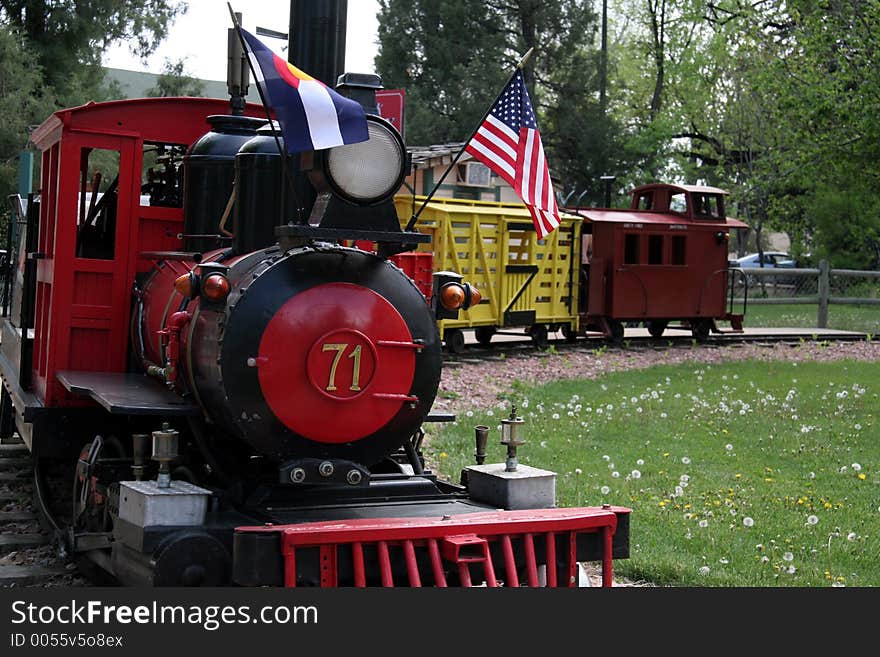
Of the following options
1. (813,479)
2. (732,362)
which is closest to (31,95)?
(732,362)

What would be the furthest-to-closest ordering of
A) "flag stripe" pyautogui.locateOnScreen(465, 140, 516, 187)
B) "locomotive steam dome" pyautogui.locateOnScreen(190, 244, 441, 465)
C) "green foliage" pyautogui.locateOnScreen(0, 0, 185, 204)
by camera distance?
1. "green foliage" pyautogui.locateOnScreen(0, 0, 185, 204)
2. "flag stripe" pyautogui.locateOnScreen(465, 140, 516, 187)
3. "locomotive steam dome" pyautogui.locateOnScreen(190, 244, 441, 465)

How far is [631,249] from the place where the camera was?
2095cm

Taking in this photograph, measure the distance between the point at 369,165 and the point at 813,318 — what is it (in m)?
24.2

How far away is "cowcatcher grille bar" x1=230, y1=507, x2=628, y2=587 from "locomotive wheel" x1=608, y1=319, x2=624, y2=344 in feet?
51.9

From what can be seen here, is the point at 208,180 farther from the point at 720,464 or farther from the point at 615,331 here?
the point at 615,331

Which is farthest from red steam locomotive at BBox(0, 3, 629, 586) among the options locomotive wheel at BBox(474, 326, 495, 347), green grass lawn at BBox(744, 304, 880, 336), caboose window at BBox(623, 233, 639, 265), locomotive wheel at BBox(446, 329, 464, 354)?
green grass lawn at BBox(744, 304, 880, 336)

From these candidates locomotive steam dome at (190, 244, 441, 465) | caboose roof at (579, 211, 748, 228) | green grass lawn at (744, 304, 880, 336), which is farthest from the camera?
green grass lawn at (744, 304, 880, 336)

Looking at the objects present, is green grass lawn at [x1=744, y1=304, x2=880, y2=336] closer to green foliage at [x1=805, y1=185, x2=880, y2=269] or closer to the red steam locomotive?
green foliage at [x1=805, y1=185, x2=880, y2=269]

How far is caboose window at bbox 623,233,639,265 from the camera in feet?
68.3

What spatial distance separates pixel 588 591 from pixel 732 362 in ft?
45.1

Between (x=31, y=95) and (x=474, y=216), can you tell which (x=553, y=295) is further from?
(x=31, y=95)

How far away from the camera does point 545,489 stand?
528 centimetres

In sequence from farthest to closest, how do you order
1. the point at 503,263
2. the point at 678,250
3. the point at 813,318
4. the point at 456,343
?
1. the point at 813,318
2. the point at 678,250
3. the point at 503,263
4. the point at 456,343

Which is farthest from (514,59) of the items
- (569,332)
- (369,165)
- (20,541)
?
(369,165)
